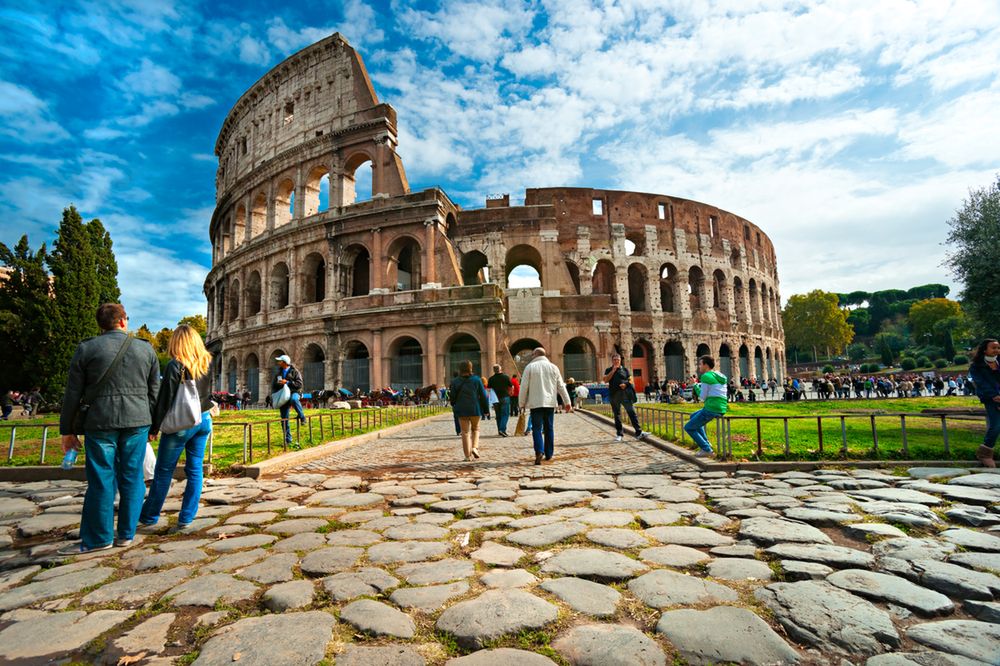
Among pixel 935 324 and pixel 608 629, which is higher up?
pixel 935 324

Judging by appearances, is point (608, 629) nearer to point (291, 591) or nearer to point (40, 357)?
point (291, 591)

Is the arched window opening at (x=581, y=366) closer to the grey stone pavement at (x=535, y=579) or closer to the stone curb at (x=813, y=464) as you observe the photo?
the stone curb at (x=813, y=464)

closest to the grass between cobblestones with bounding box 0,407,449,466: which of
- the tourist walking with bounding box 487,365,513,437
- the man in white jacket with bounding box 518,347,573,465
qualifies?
the tourist walking with bounding box 487,365,513,437

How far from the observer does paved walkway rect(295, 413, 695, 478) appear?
235 inches

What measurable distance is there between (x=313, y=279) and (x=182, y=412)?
24.1 m

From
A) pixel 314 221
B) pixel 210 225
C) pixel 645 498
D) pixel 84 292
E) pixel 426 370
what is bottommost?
pixel 645 498

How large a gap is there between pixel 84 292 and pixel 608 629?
27968 mm

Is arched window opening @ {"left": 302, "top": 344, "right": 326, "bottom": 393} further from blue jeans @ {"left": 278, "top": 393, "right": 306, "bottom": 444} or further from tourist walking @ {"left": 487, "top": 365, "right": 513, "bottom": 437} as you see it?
blue jeans @ {"left": 278, "top": 393, "right": 306, "bottom": 444}

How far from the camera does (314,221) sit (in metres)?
25.2

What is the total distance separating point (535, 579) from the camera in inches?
97.9

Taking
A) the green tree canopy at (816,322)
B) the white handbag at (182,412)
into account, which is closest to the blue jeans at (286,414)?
the white handbag at (182,412)

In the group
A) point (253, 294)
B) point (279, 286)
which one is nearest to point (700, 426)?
point (279, 286)

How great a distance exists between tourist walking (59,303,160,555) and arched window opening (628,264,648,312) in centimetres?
3062

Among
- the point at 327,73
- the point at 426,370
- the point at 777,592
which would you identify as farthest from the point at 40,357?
the point at 777,592
